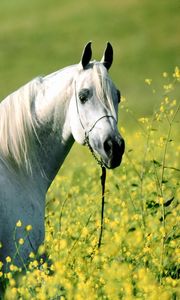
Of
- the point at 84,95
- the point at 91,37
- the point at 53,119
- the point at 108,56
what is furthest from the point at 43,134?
the point at 91,37

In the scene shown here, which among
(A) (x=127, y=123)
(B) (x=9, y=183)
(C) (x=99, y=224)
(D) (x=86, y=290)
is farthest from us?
(A) (x=127, y=123)

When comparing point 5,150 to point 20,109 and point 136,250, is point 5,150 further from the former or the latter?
point 136,250

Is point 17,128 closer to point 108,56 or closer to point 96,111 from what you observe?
point 96,111

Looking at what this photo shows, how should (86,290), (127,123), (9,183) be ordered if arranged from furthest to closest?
(127,123), (9,183), (86,290)

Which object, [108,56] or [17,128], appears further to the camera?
[108,56]

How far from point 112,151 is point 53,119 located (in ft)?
2.19

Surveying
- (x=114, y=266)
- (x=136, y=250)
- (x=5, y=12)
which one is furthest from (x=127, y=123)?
(x=5, y=12)

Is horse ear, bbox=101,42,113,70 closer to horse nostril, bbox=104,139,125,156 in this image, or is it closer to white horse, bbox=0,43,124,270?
white horse, bbox=0,43,124,270

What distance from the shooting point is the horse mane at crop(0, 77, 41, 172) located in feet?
19.7

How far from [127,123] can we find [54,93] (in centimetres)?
1754

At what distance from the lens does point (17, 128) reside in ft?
19.7

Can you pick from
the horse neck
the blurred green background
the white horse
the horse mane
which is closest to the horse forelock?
the white horse

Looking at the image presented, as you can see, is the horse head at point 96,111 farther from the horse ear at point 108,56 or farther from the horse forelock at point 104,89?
the horse ear at point 108,56

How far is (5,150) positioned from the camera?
19.7 ft
